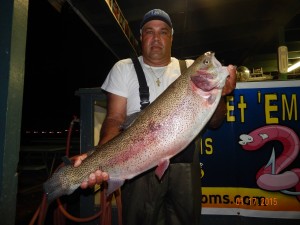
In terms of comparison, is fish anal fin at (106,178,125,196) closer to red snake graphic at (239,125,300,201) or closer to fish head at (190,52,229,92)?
fish head at (190,52,229,92)

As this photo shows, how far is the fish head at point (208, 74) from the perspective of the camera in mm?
2219

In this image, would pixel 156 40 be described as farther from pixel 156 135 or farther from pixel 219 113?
pixel 156 135

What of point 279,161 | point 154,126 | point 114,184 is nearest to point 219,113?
point 154,126

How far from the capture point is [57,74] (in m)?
53.7

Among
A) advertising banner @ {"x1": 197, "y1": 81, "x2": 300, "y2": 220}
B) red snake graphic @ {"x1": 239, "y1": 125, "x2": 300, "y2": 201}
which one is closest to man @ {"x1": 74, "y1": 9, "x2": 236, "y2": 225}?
advertising banner @ {"x1": 197, "y1": 81, "x2": 300, "y2": 220}

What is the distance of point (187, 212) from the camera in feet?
8.37

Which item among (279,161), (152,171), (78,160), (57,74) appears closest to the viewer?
(78,160)

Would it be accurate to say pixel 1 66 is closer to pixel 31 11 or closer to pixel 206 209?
pixel 206 209

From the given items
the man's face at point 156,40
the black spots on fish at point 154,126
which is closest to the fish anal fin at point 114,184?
the black spots on fish at point 154,126

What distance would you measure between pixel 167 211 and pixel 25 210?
13.3 ft

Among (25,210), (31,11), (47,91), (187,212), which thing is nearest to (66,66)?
(47,91)

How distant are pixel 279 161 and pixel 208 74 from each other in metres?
2.08

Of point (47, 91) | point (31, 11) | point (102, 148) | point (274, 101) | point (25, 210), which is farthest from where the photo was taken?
point (47, 91)

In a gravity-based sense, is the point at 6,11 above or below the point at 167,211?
above
